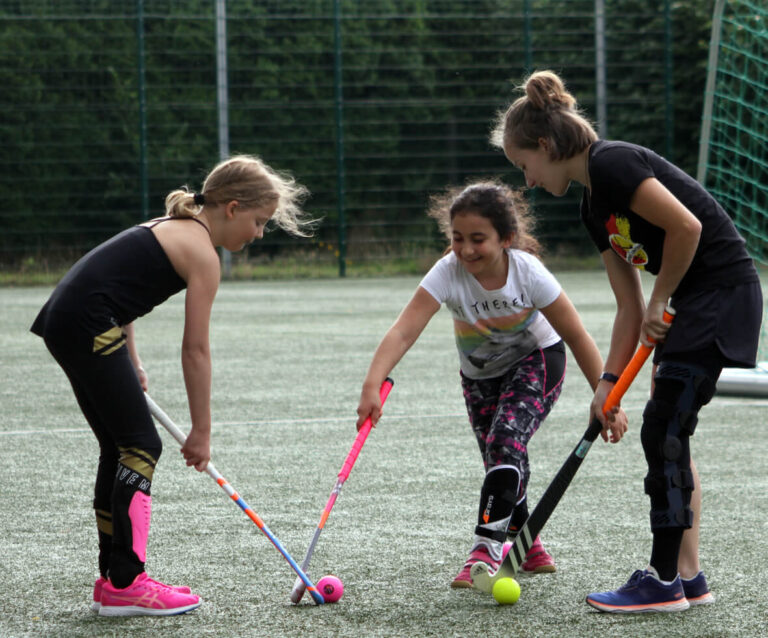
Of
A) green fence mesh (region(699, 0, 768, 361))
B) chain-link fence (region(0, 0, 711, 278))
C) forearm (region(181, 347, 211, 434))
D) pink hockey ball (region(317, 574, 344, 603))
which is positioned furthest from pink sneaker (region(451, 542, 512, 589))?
chain-link fence (region(0, 0, 711, 278))

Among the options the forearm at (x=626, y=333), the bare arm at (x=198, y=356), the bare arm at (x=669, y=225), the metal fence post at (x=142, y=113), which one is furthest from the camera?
the metal fence post at (x=142, y=113)

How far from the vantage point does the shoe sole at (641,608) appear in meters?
3.12

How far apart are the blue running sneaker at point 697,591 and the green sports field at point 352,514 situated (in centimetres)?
5

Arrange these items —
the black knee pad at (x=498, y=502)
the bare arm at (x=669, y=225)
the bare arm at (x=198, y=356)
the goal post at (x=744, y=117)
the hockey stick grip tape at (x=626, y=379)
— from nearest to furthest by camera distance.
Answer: the bare arm at (x=669, y=225) < the bare arm at (x=198, y=356) < the hockey stick grip tape at (x=626, y=379) < the black knee pad at (x=498, y=502) < the goal post at (x=744, y=117)

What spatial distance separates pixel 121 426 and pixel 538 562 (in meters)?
1.19

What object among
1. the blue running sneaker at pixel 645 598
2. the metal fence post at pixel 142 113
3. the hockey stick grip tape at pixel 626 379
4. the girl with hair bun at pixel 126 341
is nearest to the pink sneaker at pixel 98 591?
the girl with hair bun at pixel 126 341

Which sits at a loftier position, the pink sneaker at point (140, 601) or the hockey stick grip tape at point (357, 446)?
the hockey stick grip tape at point (357, 446)

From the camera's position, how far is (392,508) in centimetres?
432

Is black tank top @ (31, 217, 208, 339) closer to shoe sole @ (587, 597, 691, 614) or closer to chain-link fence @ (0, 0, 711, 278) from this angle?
shoe sole @ (587, 597, 691, 614)

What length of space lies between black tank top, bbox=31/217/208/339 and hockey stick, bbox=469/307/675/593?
1.07 m

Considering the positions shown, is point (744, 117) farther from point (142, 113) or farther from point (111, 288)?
point (142, 113)

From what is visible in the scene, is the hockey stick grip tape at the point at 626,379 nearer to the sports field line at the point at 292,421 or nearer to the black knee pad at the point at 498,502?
the black knee pad at the point at 498,502

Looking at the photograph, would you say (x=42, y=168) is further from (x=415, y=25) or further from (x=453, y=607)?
(x=453, y=607)

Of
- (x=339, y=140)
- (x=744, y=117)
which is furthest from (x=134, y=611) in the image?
(x=339, y=140)
